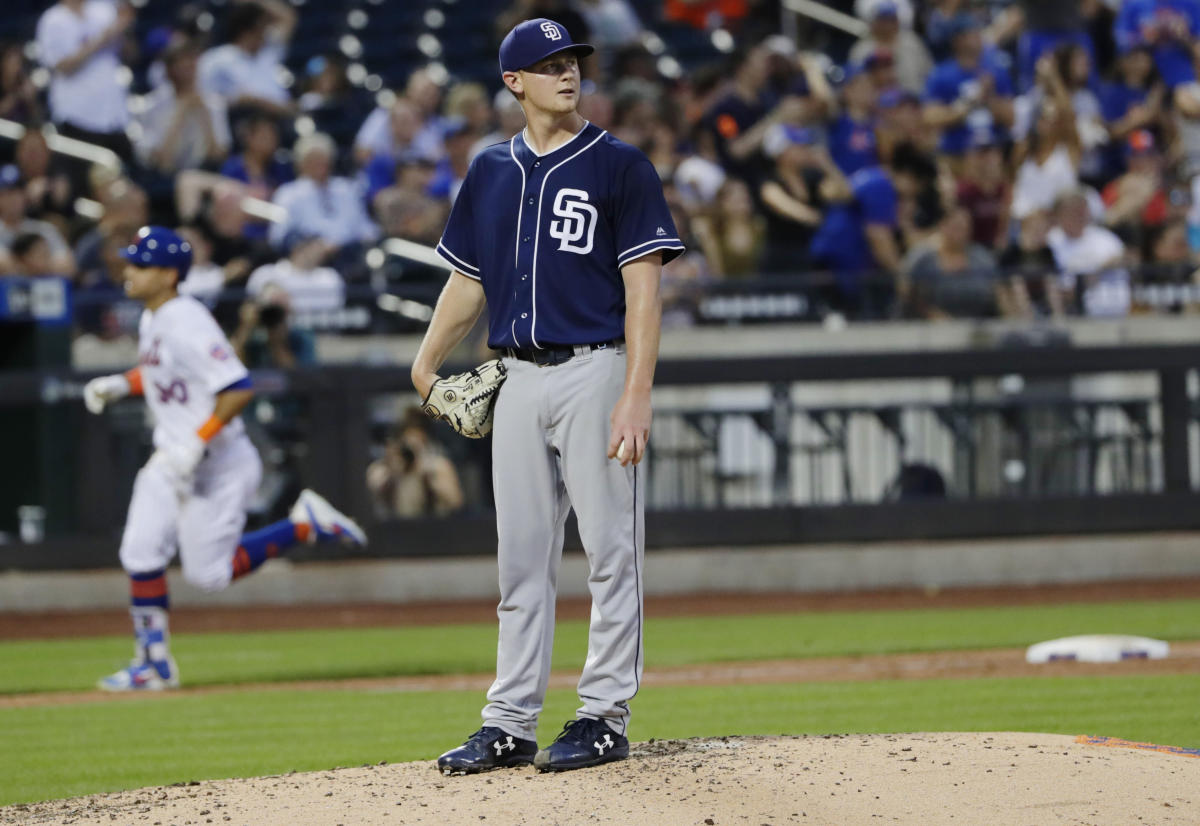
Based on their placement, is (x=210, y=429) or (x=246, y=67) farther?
(x=246, y=67)

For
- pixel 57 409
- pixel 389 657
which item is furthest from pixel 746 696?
pixel 57 409

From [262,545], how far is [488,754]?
4790 mm

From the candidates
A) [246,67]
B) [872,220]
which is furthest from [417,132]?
[872,220]

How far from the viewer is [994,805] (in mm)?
4371

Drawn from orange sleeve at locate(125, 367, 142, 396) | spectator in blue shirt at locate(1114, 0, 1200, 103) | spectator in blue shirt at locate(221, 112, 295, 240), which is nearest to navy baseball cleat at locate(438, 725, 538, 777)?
orange sleeve at locate(125, 367, 142, 396)

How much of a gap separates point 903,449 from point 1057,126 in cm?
368

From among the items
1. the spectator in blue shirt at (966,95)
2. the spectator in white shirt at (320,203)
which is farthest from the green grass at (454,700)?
the spectator in blue shirt at (966,95)

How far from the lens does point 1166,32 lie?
50.1ft

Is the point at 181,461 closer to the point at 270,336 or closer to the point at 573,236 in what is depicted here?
the point at 270,336

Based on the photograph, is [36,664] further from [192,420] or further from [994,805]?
[994,805]

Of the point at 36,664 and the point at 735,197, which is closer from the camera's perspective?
the point at 36,664

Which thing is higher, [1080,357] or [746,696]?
[1080,357]

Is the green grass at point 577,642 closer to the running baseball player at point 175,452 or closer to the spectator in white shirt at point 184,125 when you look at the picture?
the running baseball player at point 175,452

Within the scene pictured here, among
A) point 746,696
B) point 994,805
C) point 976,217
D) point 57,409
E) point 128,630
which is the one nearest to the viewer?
point 994,805
